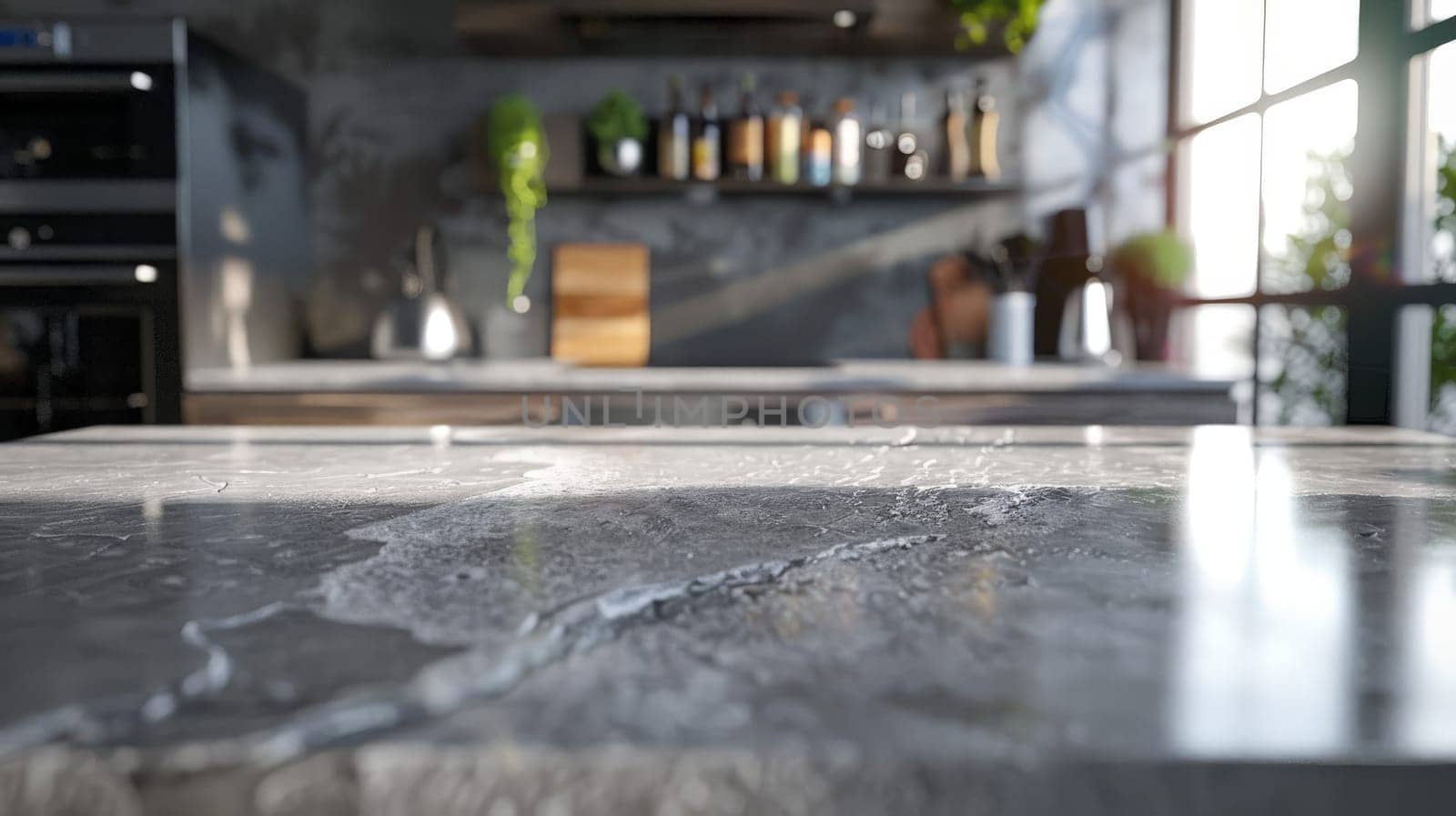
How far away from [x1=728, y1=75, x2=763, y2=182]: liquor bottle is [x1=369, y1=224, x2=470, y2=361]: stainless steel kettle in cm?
82

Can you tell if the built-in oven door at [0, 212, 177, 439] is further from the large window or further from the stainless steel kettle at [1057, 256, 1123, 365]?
the large window

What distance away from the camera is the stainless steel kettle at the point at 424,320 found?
255 centimetres

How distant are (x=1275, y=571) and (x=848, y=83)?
247cm

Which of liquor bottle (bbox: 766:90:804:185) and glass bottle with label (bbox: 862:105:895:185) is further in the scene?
glass bottle with label (bbox: 862:105:895:185)

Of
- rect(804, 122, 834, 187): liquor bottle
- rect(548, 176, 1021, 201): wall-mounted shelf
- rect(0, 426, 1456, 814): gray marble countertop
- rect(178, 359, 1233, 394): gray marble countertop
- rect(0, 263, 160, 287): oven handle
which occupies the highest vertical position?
rect(804, 122, 834, 187): liquor bottle

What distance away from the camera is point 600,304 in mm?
2721

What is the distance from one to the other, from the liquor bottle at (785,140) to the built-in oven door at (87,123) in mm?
1378

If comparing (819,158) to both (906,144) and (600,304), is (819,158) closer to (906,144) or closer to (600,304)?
(906,144)

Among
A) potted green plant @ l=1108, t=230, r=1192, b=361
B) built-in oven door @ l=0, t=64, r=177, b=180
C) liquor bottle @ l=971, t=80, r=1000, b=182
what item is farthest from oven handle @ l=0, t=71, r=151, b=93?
potted green plant @ l=1108, t=230, r=1192, b=361

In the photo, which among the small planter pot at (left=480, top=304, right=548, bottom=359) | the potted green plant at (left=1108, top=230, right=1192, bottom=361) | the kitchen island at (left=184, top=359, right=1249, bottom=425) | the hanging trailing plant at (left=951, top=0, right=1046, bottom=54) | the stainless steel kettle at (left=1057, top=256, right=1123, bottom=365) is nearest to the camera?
the kitchen island at (left=184, top=359, right=1249, bottom=425)

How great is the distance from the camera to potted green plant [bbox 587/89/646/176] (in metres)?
2.54

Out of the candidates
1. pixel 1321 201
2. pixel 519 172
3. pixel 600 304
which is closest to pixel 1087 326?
pixel 1321 201

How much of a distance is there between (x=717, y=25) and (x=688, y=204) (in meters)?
0.50

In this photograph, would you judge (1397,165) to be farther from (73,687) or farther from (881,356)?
(73,687)
